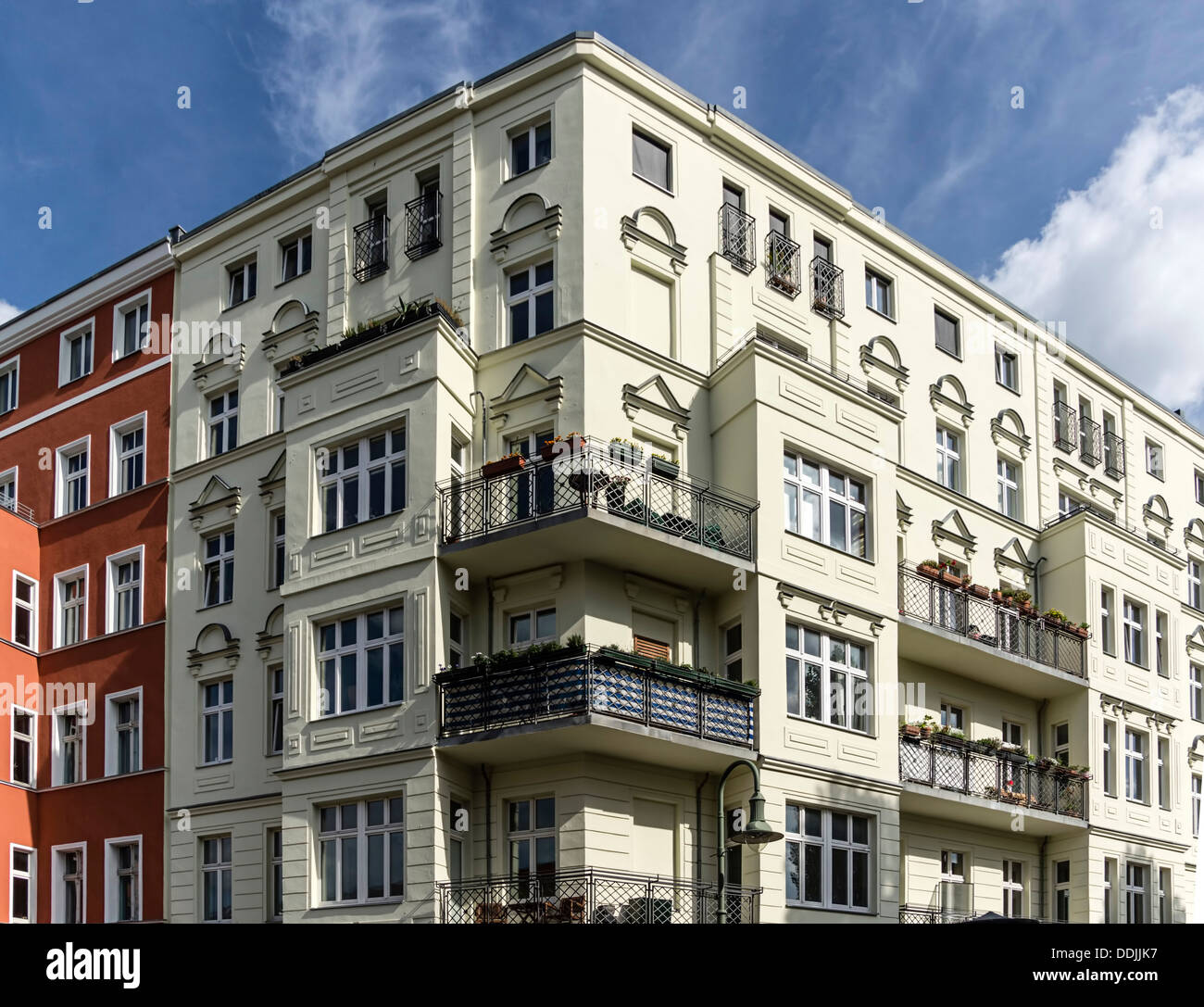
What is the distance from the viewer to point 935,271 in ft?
116

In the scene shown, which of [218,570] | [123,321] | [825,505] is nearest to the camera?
[825,505]

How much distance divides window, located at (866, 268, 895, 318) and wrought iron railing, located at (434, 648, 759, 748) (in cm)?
1132

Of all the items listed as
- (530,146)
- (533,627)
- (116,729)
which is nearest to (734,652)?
(533,627)

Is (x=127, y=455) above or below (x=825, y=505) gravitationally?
above

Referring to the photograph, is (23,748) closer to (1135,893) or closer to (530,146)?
(530,146)

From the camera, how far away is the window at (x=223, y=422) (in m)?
32.4

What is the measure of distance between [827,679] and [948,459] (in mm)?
9301

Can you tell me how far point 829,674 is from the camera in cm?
2744

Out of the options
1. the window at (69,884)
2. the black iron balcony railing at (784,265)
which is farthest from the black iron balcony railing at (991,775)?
the window at (69,884)

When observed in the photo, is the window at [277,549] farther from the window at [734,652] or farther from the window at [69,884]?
the window at [734,652]

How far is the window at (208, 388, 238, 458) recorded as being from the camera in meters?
32.4

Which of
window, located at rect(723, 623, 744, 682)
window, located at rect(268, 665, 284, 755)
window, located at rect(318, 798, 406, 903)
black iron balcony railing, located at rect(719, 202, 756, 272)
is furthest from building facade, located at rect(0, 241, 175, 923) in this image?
black iron balcony railing, located at rect(719, 202, 756, 272)

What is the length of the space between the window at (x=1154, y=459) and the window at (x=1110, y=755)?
32.7 ft
